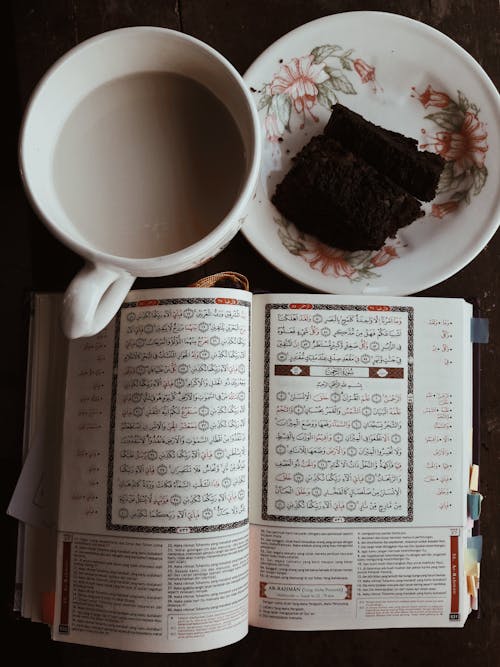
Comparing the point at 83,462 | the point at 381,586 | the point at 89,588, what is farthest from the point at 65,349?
the point at 381,586

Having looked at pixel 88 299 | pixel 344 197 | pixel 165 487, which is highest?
pixel 344 197

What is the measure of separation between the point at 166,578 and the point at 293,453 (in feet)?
0.52

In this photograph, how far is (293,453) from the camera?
617 millimetres

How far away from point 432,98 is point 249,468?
0.40 meters

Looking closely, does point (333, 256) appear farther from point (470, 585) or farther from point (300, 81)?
point (470, 585)

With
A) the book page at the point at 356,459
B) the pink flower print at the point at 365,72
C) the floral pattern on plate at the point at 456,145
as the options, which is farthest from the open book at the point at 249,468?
the pink flower print at the point at 365,72

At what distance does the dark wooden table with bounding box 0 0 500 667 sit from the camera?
0.64 meters

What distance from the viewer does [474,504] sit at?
629 millimetres

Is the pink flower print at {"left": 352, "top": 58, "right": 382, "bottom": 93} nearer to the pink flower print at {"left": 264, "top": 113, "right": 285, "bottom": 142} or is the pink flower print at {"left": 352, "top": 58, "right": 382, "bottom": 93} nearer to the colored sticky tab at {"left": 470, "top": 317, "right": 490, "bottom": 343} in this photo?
the pink flower print at {"left": 264, "top": 113, "right": 285, "bottom": 142}

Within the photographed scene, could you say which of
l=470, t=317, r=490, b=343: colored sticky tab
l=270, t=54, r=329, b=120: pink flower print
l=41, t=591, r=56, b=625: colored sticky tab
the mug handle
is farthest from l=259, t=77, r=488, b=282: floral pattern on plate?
l=41, t=591, r=56, b=625: colored sticky tab

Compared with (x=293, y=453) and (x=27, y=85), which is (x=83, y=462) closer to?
(x=293, y=453)

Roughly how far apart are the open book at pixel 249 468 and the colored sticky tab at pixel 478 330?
1cm

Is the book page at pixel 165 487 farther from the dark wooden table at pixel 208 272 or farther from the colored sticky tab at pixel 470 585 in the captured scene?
the colored sticky tab at pixel 470 585

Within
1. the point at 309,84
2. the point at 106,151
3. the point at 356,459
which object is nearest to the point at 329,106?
the point at 309,84
